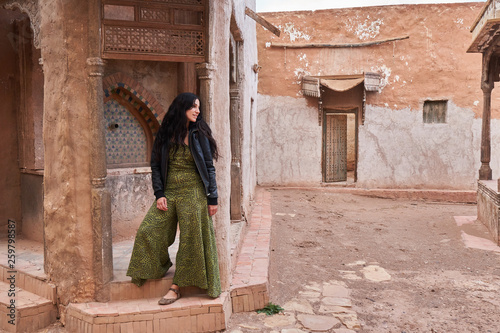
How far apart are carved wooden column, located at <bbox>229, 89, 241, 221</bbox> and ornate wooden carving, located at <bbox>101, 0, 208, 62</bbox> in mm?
2611

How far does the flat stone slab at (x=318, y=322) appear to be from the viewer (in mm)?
3662

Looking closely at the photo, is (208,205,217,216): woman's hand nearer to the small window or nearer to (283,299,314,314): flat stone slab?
(283,299,314,314): flat stone slab

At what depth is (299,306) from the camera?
413 cm

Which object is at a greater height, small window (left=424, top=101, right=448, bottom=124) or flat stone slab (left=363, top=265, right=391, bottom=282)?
small window (left=424, top=101, right=448, bottom=124)

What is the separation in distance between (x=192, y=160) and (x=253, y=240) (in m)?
2.31

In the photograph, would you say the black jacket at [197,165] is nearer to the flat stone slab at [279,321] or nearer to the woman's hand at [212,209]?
the woman's hand at [212,209]

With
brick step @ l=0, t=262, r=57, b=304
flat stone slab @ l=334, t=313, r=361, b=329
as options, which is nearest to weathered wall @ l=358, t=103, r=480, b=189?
flat stone slab @ l=334, t=313, r=361, b=329

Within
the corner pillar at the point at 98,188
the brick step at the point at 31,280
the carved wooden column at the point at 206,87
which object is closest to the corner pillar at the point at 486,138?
the carved wooden column at the point at 206,87

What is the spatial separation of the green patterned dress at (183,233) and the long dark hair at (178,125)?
0.29ft

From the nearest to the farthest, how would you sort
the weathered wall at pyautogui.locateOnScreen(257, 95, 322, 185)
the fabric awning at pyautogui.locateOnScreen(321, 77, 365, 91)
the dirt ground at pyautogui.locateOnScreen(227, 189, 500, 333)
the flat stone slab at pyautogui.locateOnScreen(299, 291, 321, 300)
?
the dirt ground at pyautogui.locateOnScreen(227, 189, 500, 333)
the flat stone slab at pyautogui.locateOnScreen(299, 291, 321, 300)
the fabric awning at pyautogui.locateOnScreen(321, 77, 365, 91)
the weathered wall at pyautogui.locateOnScreen(257, 95, 322, 185)

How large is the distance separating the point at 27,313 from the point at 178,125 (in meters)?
2.02

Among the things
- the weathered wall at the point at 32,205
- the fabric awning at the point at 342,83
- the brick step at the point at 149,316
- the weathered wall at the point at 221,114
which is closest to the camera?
the brick step at the point at 149,316

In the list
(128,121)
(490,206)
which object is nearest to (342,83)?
(490,206)

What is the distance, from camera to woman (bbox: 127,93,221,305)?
138 inches
